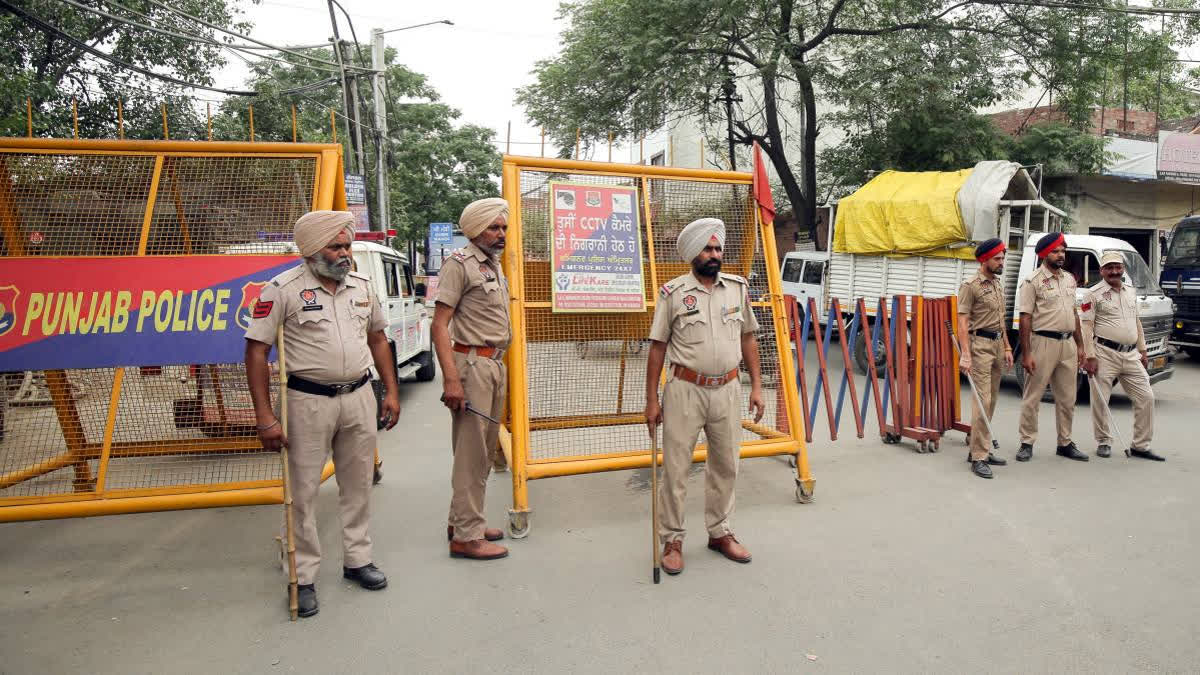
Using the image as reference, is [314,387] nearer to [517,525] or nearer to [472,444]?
[472,444]

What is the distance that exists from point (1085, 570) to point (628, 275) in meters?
3.13

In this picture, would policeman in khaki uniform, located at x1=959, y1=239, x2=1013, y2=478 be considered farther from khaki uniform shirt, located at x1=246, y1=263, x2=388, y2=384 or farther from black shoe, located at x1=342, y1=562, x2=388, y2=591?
khaki uniform shirt, located at x1=246, y1=263, x2=388, y2=384

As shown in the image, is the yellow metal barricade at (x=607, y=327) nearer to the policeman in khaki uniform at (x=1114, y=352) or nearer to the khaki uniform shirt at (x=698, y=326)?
the khaki uniform shirt at (x=698, y=326)

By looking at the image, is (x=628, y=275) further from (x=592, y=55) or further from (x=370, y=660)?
(x=592, y=55)

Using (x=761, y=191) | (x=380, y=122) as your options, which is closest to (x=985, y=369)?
(x=761, y=191)

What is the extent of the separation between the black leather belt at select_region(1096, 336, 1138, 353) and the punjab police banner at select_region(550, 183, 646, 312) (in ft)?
14.0

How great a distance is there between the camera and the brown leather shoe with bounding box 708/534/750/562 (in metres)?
4.20

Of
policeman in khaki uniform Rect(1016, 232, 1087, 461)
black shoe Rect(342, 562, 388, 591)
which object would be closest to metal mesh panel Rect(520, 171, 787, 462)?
black shoe Rect(342, 562, 388, 591)

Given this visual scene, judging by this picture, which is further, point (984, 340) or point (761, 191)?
point (984, 340)

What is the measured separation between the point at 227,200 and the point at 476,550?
2871mm

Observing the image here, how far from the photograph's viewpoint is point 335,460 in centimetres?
385

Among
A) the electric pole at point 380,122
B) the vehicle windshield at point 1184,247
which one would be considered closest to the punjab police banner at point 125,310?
the vehicle windshield at point 1184,247

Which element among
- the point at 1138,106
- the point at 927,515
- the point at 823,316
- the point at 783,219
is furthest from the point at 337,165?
the point at 1138,106

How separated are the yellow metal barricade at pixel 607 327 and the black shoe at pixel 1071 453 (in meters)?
2.72
